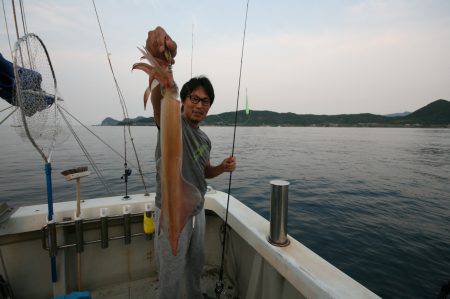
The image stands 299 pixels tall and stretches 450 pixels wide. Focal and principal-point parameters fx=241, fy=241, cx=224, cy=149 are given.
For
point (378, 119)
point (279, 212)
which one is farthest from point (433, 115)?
point (279, 212)

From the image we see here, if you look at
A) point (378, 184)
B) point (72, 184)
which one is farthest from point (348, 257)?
point (72, 184)

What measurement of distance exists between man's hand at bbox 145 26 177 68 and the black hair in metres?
0.88

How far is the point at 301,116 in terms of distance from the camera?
544 feet

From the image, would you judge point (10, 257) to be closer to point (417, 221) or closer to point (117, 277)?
point (117, 277)

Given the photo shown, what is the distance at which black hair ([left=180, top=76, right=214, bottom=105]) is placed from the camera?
265 centimetres

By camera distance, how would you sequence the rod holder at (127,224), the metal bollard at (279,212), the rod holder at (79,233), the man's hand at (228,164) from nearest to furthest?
the metal bollard at (279,212)
the man's hand at (228,164)
the rod holder at (79,233)
the rod holder at (127,224)

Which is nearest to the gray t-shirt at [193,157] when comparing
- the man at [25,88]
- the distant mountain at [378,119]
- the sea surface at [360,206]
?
the man at [25,88]

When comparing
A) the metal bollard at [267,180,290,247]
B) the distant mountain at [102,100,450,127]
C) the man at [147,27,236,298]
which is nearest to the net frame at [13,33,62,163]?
the man at [147,27,236,298]

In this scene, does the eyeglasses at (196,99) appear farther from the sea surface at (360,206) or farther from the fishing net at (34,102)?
the sea surface at (360,206)

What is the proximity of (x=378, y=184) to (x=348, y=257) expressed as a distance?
11231 millimetres

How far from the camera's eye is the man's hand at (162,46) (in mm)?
1688

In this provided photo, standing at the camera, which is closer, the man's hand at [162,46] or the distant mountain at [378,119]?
the man's hand at [162,46]

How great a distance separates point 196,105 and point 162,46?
978mm

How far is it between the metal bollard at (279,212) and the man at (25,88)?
3.20m
